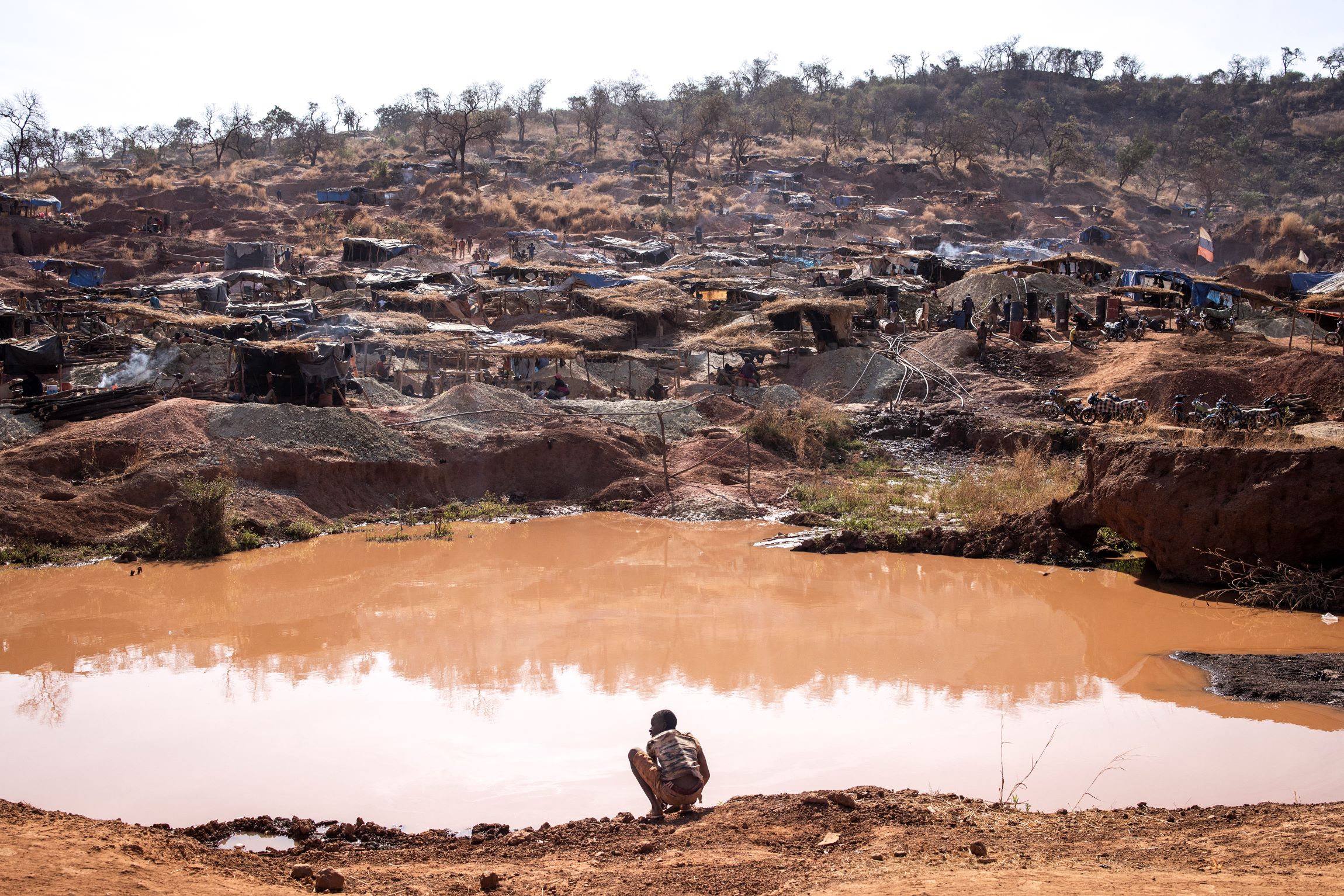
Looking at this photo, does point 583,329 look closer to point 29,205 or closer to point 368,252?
point 368,252

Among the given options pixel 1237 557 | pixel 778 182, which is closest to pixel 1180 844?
pixel 1237 557

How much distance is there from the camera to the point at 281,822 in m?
6.29

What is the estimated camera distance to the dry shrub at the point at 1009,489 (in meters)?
14.3

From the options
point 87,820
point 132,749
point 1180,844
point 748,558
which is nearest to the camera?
point 1180,844

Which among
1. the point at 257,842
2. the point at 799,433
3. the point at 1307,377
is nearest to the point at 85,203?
the point at 799,433

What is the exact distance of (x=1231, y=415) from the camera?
16.6 metres

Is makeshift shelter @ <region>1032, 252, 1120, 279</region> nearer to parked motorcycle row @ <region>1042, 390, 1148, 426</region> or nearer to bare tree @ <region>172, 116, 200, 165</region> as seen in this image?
parked motorcycle row @ <region>1042, 390, 1148, 426</region>

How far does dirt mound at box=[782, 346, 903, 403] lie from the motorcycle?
343 cm

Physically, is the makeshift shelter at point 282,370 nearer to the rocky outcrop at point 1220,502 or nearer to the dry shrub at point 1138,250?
the rocky outcrop at point 1220,502

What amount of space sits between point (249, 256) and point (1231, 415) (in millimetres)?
29837

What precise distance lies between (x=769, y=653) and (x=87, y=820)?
6.24 metres

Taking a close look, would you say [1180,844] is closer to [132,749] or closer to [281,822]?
[281,822]

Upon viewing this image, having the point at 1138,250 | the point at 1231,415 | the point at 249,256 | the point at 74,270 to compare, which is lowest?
the point at 1231,415

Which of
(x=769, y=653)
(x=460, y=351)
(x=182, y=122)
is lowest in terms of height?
(x=769, y=653)
